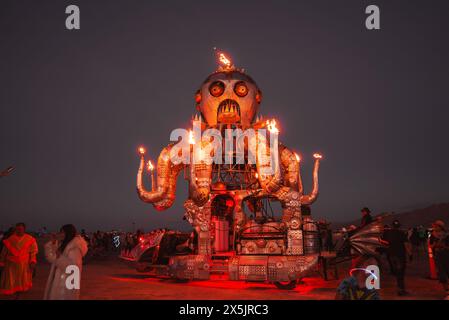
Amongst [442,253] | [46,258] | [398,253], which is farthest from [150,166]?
[442,253]

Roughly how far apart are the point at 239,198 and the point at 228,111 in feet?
11.1

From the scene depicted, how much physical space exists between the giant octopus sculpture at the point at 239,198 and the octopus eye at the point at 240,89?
0.12 ft

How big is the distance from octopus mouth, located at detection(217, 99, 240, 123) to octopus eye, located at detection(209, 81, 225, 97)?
0.37 m

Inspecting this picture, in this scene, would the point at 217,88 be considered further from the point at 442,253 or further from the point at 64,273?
the point at 64,273

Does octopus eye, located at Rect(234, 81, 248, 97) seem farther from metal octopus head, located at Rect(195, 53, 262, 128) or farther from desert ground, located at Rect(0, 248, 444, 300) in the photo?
desert ground, located at Rect(0, 248, 444, 300)

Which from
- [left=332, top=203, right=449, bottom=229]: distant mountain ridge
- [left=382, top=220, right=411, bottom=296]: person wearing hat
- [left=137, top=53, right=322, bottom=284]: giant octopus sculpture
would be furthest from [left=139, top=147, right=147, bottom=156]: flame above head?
[left=332, top=203, right=449, bottom=229]: distant mountain ridge

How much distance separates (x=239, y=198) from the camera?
1169 cm

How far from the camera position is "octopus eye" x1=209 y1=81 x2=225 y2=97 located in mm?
12977

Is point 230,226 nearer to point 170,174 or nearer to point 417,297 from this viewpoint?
point 170,174

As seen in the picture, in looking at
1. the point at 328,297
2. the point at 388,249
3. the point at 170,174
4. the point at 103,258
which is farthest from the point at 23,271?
the point at 103,258

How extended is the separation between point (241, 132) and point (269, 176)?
2.22 meters

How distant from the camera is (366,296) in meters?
4.23

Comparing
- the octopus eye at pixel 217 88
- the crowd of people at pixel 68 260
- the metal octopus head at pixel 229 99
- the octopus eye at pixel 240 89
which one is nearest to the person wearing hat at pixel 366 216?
the crowd of people at pixel 68 260

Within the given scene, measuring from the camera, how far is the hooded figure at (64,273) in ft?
17.7
